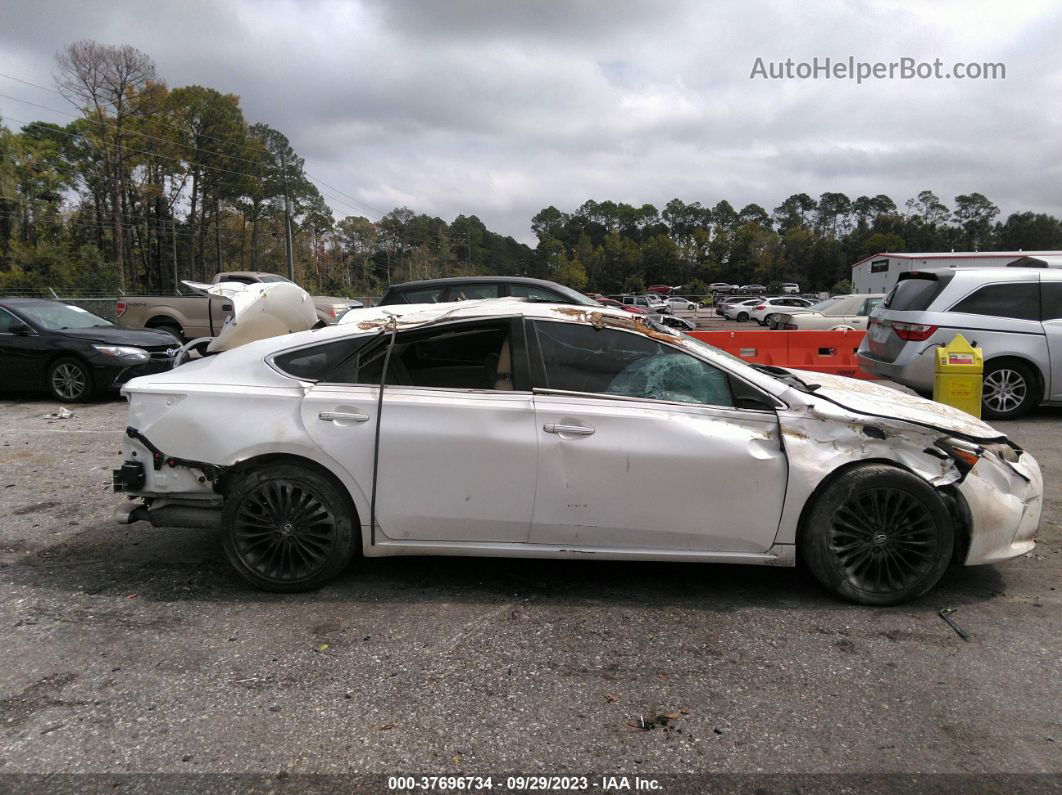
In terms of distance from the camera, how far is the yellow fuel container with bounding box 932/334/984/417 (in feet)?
Answer: 21.0

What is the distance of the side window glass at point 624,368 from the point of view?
379 cm

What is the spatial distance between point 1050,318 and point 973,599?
6.17 metres

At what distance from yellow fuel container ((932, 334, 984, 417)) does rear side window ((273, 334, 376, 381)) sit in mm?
5253

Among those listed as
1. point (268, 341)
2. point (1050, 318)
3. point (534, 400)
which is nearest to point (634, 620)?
point (534, 400)

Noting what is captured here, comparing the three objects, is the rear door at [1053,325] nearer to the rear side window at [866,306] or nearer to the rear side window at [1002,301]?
the rear side window at [1002,301]

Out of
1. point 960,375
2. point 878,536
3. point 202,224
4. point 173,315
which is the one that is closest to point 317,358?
point 878,536

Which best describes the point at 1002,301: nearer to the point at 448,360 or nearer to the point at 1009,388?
the point at 1009,388

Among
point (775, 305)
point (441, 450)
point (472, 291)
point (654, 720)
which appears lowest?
point (654, 720)

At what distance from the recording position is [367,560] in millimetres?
4328

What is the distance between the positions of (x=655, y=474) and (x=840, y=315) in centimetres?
1682

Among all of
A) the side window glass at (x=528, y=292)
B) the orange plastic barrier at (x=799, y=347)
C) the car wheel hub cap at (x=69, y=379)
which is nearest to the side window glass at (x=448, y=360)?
Answer: the side window glass at (x=528, y=292)

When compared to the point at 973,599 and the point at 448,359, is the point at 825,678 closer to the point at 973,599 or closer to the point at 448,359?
the point at 973,599

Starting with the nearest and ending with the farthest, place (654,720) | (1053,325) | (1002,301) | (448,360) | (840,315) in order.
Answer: (654,720)
(448,360)
(1053,325)
(1002,301)
(840,315)

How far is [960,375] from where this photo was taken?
6.43m
